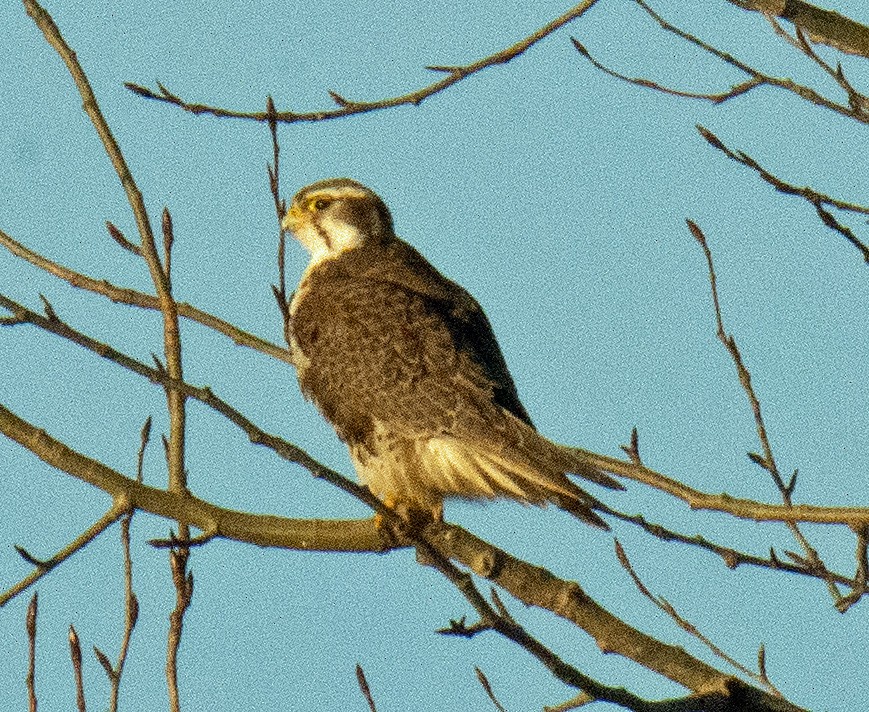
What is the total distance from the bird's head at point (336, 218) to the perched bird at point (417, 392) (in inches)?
17.2

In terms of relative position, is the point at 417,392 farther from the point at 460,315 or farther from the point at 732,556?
the point at 732,556

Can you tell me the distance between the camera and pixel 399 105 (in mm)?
4125

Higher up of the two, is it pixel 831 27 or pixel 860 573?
pixel 831 27

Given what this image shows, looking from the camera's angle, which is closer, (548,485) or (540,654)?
(540,654)

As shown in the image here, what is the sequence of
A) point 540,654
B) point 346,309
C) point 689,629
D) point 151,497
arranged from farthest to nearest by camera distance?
1. point 346,309
2. point 689,629
3. point 151,497
4. point 540,654

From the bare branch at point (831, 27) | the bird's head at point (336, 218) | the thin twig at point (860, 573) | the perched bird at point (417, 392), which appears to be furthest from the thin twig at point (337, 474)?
the bird's head at point (336, 218)

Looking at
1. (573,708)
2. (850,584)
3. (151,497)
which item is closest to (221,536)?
(151,497)

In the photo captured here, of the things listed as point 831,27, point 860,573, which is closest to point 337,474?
point 860,573

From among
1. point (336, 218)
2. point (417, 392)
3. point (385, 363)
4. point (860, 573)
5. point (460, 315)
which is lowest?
point (860, 573)

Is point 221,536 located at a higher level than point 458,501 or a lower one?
lower

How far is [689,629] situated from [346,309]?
1.90m

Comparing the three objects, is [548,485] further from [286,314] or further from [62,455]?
[62,455]

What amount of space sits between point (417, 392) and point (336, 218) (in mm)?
1467

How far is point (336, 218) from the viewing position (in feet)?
20.1
